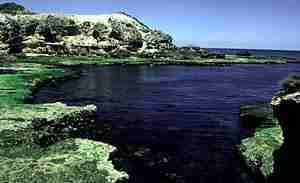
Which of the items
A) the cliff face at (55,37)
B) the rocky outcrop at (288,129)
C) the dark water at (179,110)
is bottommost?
the dark water at (179,110)

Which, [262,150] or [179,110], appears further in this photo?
[179,110]

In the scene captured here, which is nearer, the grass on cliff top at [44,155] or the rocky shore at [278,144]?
the rocky shore at [278,144]

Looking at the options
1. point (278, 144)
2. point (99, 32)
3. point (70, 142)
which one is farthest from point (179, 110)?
point (99, 32)

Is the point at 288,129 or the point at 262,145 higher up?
Answer: the point at 288,129

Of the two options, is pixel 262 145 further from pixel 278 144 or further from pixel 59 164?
pixel 59 164

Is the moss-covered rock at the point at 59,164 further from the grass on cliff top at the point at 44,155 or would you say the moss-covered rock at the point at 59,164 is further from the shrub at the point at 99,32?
the shrub at the point at 99,32

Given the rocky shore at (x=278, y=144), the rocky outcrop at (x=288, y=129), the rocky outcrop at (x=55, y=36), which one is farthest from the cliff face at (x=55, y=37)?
the rocky outcrop at (x=288, y=129)

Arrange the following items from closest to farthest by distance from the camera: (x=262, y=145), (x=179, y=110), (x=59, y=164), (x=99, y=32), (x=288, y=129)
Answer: (x=288, y=129) → (x=59, y=164) → (x=262, y=145) → (x=179, y=110) → (x=99, y=32)

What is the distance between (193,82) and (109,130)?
61.7m

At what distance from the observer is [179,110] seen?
68188mm

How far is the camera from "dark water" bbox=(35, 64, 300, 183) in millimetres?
40978

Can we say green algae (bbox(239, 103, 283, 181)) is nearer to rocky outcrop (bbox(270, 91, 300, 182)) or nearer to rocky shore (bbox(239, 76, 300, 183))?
rocky shore (bbox(239, 76, 300, 183))

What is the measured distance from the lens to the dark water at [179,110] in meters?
41.0

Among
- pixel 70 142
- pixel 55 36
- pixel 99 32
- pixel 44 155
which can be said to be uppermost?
pixel 99 32
